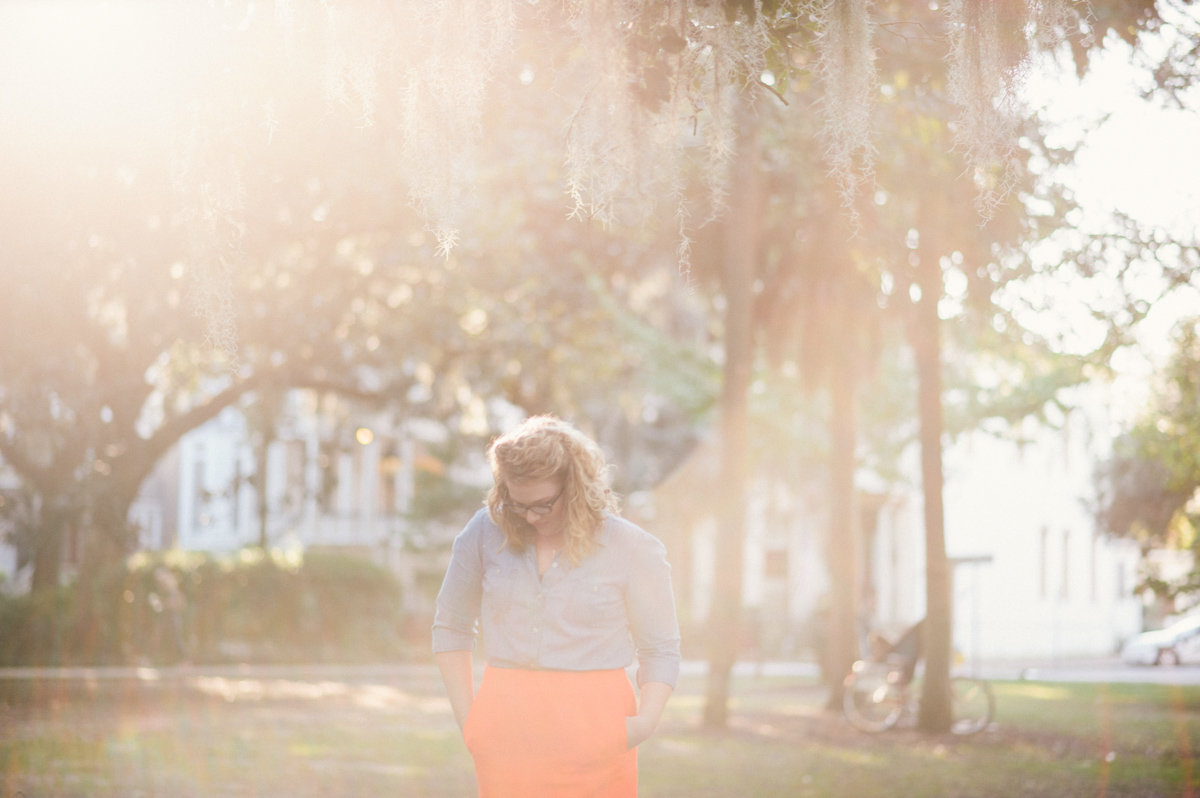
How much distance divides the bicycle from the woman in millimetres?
10208

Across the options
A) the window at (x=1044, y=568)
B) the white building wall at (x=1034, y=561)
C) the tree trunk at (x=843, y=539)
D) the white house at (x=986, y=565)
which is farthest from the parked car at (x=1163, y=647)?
the tree trunk at (x=843, y=539)

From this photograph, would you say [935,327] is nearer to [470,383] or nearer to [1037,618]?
[470,383]

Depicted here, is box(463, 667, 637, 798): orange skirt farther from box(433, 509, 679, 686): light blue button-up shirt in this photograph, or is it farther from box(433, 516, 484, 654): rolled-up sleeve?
box(433, 516, 484, 654): rolled-up sleeve

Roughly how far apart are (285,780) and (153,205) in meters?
6.04

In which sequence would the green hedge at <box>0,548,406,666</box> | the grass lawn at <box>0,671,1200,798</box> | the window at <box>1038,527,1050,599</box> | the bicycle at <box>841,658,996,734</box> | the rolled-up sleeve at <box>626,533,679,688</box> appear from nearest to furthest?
the rolled-up sleeve at <box>626,533,679,688</box> < the grass lawn at <box>0,671,1200,798</box> < the bicycle at <box>841,658,996,734</box> < the green hedge at <box>0,548,406,666</box> < the window at <box>1038,527,1050,599</box>

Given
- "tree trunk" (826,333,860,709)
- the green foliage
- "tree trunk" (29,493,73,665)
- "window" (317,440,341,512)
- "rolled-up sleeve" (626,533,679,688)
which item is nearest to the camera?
"rolled-up sleeve" (626,533,679,688)

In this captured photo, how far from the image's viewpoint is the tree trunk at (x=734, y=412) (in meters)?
13.2

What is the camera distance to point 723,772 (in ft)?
33.3

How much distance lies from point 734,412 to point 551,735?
10223 mm

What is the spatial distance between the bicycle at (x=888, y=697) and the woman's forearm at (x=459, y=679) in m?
10.2

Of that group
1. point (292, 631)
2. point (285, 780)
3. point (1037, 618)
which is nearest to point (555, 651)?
point (285, 780)

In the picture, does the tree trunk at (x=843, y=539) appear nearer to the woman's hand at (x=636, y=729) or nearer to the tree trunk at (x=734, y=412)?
the tree trunk at (x=734, y=412)

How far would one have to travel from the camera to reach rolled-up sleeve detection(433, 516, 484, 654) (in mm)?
3807

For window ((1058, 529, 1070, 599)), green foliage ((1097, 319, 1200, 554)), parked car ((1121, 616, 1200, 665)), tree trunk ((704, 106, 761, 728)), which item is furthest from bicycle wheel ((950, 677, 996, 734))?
window ((1058, 529, 1070, 599))
